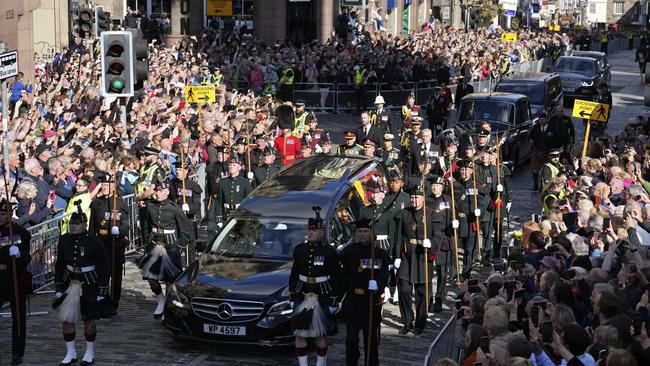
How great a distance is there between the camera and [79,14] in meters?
24.0

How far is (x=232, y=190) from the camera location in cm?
1838

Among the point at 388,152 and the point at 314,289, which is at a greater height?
the point at 388,152

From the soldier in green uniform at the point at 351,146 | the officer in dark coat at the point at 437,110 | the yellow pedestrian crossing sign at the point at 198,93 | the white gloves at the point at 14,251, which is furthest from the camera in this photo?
the officer in dark coat at the point at 437,110

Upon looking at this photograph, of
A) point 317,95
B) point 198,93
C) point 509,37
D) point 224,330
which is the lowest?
point 224,330

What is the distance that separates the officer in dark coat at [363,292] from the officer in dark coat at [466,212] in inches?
196

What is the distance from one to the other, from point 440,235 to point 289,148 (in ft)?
23.4

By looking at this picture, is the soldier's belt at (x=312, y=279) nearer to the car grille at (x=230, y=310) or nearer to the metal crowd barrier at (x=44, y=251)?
the car grille at (x=230, y=310)

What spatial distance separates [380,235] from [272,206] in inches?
58.0

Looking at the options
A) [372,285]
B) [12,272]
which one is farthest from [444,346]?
[12,272]

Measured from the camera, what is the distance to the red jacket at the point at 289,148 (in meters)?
22.2

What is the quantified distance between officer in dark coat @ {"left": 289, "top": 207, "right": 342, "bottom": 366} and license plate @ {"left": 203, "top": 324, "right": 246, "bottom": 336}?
0.82 metres

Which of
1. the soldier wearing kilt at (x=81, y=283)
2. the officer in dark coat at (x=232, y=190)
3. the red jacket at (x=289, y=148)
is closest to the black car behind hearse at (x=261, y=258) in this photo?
the soldier wearing kilt at (x=81, y=283)

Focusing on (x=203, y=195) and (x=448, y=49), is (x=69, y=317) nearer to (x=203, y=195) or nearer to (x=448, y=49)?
(x=203, y=195)

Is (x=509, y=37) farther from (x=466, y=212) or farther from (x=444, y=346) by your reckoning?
(x=444, y=346)
